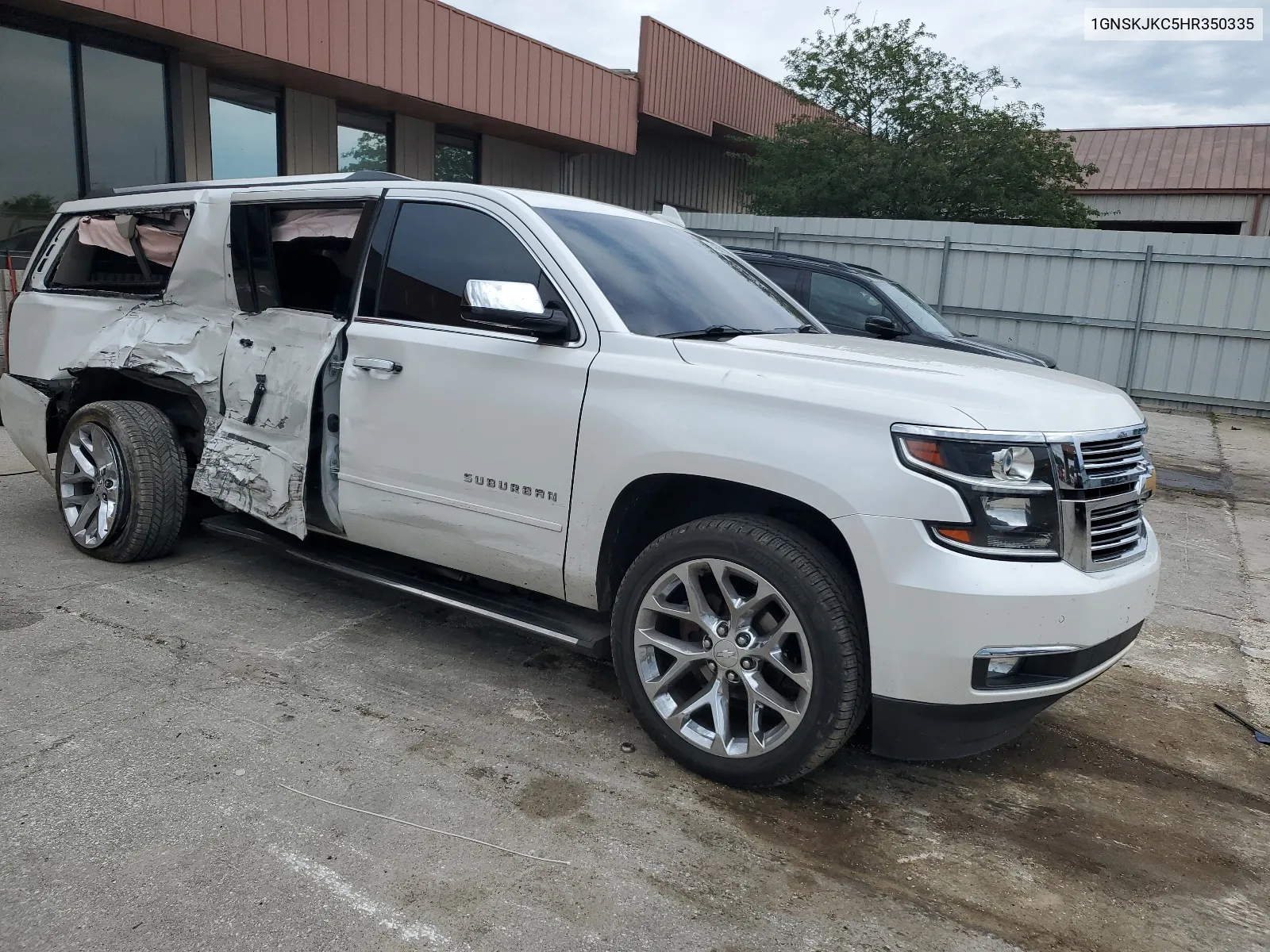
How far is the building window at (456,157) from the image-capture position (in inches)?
563

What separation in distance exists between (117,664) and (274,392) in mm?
1297

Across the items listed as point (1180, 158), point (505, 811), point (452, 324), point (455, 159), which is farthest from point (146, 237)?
point (1180, 158)

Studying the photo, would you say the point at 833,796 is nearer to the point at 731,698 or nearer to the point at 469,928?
the point at 731,698

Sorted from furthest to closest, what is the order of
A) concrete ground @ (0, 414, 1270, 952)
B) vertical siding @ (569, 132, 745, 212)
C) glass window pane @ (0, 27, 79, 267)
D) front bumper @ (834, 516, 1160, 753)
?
1. vertical siding @ (569, 132, 745, 212)
2. glass window pane @ (0, 27, 79, 267)
3. front bumper @ (834, 516, 1160, 753)
4. concrete ground @ (0, 414, 1270, 952)

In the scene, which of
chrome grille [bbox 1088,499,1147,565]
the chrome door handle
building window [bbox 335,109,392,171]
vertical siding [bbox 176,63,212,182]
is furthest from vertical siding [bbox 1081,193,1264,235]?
the chrome door handle

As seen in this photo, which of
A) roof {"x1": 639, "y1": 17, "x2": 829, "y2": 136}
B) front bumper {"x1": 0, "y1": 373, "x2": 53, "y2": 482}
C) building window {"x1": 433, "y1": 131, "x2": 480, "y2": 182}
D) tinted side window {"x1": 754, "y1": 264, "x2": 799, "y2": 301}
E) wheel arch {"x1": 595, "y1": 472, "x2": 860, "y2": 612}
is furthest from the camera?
roof {"x1": 639, "y1": 17, "x2": 829, "y2": 136}

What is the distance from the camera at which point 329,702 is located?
364 cm

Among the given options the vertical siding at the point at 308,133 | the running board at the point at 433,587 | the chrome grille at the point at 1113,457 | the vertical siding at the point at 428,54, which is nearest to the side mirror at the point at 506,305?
the running board at the point at 433,587

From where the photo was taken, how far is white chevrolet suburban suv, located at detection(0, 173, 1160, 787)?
2.83 m

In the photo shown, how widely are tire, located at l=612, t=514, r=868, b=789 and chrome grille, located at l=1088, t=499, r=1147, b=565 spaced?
747 mm

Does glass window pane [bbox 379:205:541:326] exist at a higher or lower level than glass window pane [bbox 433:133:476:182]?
lower

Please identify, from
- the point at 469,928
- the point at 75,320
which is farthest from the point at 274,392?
the point at 469,928

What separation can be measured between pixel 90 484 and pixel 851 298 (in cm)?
703

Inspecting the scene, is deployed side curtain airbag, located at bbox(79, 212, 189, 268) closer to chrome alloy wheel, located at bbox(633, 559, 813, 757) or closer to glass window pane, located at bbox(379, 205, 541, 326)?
glass window pane, located at bbox(379, 205, 541, 326)
